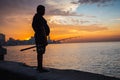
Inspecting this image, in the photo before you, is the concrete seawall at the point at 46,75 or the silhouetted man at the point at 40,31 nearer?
the concrete seawall at the point at 46,75

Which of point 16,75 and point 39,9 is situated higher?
point 39,9

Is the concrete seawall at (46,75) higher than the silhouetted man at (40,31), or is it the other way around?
the silhouetted man at (40,31)

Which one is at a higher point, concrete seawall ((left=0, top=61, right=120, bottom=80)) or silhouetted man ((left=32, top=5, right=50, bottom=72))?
silhouetted man ((left=32, top=5, right=50, bottom=72))

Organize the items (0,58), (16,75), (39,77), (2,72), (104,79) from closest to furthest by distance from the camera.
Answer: (104,79), (39,77), (16,75), (2,72), (0,58)

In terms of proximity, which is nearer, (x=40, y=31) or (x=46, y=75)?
(x=46, y=75)

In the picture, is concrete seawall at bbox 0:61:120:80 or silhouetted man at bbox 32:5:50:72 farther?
silhouetted man at bbox 32:5:50:72

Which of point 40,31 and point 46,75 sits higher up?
point 40,31

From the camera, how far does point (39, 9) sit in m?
8.16

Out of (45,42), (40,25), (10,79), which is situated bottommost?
(10,79)

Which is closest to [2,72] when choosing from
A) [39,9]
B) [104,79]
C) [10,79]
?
[10,79]

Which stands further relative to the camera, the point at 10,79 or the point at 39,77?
the point at 10,79

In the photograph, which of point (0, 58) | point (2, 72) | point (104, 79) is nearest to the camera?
point (104, 79)

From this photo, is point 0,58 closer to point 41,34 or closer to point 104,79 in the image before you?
point 41,34

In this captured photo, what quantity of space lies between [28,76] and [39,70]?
0.86 meters
